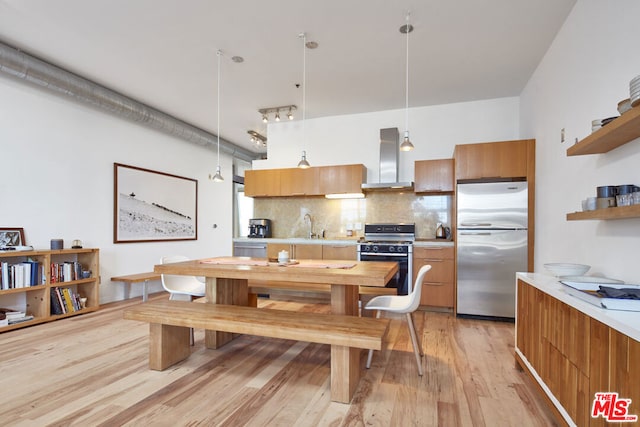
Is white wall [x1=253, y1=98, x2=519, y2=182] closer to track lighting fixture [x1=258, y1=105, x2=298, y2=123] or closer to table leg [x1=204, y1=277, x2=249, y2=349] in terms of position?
track lighting fixture [x1=258, y1=105, x2=298, y2=123]

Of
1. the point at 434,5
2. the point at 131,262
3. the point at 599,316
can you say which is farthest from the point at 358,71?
the point at 131,262

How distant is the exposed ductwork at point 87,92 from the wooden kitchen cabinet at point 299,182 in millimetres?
1958

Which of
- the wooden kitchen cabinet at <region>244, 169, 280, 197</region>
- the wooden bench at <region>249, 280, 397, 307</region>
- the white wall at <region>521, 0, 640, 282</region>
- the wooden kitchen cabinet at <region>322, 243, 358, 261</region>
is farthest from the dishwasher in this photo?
the white wall at <region>521, 0, 640, 282</region>

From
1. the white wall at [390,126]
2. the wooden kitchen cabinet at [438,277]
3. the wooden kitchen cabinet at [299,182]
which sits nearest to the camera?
the wooden kitchen cabinet at [438,277]

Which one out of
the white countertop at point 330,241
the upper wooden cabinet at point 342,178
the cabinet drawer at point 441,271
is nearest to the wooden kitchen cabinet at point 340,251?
the white countertop at point 330,241

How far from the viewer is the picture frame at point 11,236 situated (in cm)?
353

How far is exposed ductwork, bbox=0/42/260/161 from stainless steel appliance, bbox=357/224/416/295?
12.0ft

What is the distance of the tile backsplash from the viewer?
4.97 metres

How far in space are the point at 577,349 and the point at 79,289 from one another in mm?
5251

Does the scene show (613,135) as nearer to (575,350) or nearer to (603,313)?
(603,313)

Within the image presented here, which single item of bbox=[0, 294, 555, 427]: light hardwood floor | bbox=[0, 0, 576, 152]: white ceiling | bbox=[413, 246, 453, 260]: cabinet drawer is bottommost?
bbox=[0, 294, 555, 427]: light hardwood floor

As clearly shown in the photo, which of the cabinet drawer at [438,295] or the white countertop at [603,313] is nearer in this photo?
the white countertop at [603,313]

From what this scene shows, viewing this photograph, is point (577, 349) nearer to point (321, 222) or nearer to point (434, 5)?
point (434, 5)

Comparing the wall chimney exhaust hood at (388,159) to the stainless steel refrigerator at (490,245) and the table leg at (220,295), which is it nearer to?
the stainless steel refrigerator at (490,245)
